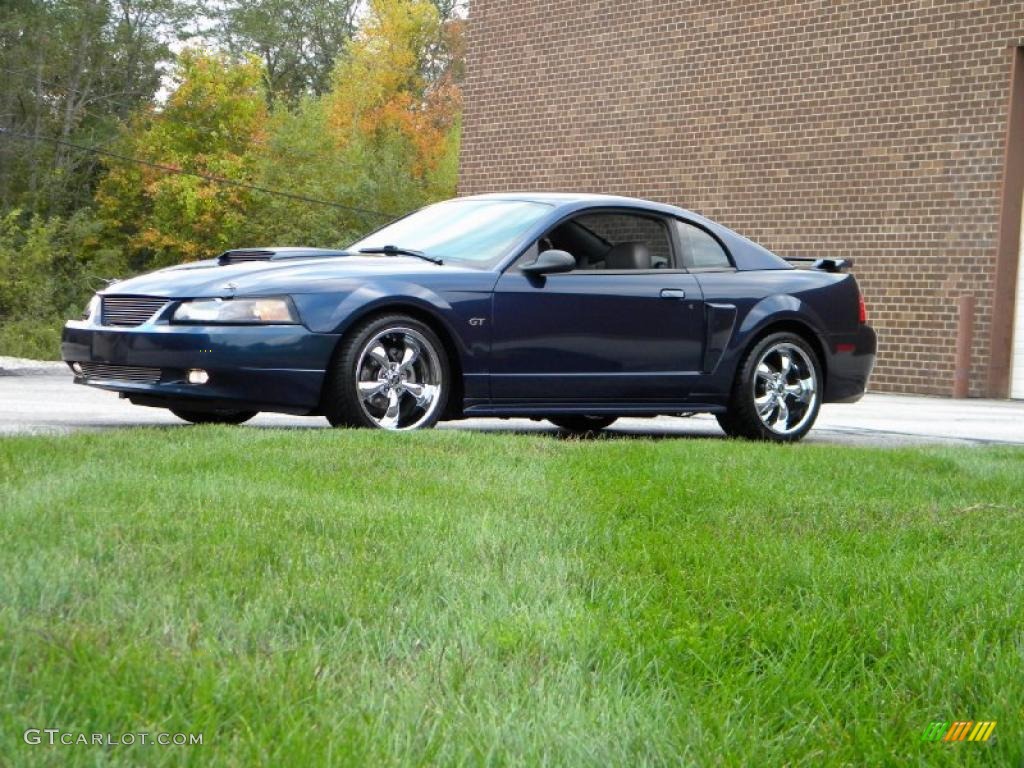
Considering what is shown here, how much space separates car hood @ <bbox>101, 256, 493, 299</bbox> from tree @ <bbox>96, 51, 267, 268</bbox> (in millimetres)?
47685

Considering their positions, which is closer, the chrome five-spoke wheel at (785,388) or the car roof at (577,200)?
the car roof at (577,200)

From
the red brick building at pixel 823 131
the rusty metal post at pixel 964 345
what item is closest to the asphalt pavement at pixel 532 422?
the rusty metal post at pixel 964 345

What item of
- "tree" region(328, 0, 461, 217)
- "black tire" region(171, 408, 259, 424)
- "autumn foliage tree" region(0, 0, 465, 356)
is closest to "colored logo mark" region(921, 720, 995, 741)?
"black tire" region(171, 408, 259, 424)

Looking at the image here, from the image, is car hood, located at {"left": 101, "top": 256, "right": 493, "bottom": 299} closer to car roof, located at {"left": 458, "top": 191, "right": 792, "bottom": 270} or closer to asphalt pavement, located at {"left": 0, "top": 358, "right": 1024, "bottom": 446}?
asphalt pavement, located at {"left": 0, "top": 358, "right": 1024, "bottom": 446}

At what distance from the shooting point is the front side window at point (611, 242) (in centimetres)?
959

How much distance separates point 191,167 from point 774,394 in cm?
5047

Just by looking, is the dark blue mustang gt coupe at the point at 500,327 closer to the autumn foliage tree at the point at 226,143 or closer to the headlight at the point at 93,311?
the headlight at the point at 93,311

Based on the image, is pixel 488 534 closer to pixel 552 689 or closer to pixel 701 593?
pixel 701 593

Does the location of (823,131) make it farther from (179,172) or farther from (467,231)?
(179,172)

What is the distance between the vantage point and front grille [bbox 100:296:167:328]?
831 centimetres

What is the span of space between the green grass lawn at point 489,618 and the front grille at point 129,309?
247 cm

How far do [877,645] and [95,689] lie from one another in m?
1.62

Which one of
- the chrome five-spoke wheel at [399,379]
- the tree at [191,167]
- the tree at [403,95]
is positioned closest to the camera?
the chrome five-spoke wheel at [399,379]

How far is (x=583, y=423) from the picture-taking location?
35.6 ft
